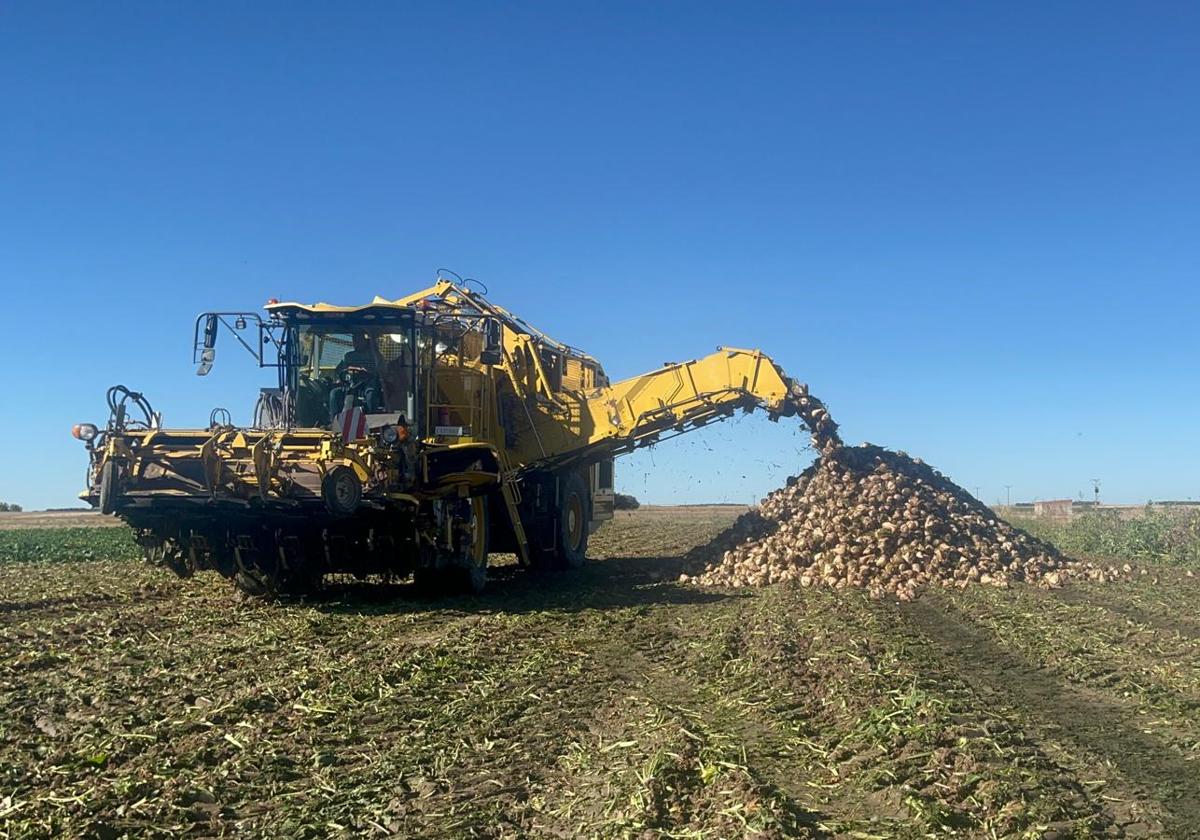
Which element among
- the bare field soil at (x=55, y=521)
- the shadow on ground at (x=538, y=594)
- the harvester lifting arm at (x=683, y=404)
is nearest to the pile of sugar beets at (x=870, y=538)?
the harvester lifting arm at (x=683, y=404)

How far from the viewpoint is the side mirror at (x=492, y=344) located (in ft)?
50.8

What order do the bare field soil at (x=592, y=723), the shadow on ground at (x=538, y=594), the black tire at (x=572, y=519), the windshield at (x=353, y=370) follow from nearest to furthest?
the bare field soil at (x=592, y=723) → the shadow on ground at (x=538, y=594) → the windshield at (x=353, y=370) → the black tire at (x=572, y=519)

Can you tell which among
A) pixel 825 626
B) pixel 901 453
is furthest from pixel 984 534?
pixel 825 626

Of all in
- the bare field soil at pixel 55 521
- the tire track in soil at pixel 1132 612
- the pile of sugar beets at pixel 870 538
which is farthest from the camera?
the bare field soil at pixel 55 521

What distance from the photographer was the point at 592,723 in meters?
6.81

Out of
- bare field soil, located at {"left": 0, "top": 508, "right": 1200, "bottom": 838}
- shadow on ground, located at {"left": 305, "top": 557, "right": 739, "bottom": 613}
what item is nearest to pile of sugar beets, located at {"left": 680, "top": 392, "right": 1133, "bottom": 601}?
shadow on ground, located at {"left": 305, "top": 557, "right": 739, "bottom": 613}

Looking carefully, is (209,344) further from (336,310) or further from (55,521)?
(55,521)

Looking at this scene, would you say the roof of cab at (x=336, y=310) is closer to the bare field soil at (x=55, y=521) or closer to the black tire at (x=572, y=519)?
the black tire at (x=572, y=519)

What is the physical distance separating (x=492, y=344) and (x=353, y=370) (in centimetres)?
297

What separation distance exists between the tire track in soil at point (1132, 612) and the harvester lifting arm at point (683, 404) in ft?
14.3

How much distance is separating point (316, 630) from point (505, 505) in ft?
18.2

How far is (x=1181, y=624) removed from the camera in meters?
11.6

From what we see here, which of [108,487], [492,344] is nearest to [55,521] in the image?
[492,344]

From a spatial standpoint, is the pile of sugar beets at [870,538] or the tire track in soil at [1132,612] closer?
the tire track in soil at [1132,612]
